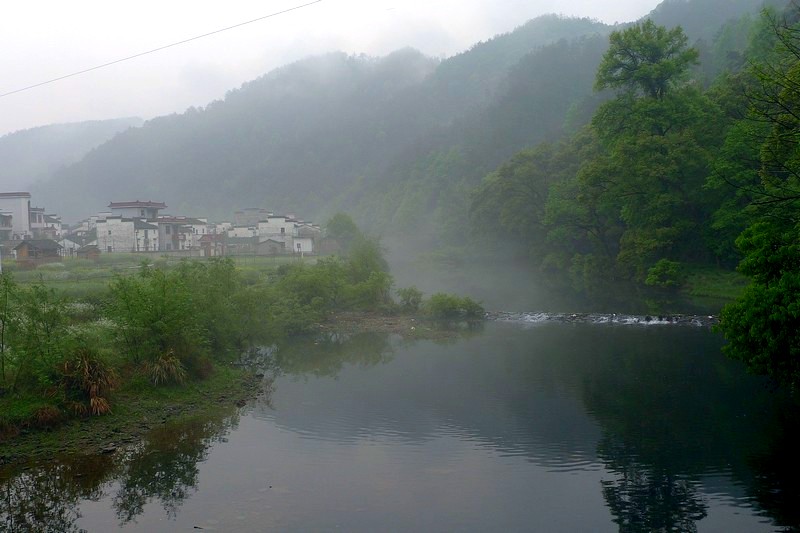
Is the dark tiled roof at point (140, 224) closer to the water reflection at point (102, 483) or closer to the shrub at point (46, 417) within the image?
the shrub at point (46, 417)

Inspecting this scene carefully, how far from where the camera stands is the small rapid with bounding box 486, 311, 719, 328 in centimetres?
2864

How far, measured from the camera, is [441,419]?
54.2 ft

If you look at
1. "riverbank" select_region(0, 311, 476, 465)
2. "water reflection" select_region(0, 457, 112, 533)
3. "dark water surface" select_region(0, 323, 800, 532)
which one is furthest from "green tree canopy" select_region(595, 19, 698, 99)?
"water reflection" select_region(0, 457, 112, 533)

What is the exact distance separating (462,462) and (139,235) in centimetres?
4571

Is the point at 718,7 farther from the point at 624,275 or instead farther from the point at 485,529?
the point at 485,529

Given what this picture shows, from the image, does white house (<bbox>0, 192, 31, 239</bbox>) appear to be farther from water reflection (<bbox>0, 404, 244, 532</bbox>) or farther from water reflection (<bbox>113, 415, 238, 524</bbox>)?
water reflection (<bbox>0, 404, 244, 532</bbox>)

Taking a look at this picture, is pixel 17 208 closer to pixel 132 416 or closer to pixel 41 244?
pixel 41 244

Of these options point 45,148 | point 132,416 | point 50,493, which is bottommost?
point 50,493

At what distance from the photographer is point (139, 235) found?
5319cm

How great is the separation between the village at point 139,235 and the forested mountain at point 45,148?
74.2 metres

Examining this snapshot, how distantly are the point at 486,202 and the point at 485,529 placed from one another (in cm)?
5462

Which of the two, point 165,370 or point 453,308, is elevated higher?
point 453,308

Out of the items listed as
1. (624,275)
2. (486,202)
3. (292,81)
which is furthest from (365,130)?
(624,275)

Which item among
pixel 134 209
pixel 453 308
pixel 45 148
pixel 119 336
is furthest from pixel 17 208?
pixel 45 148
